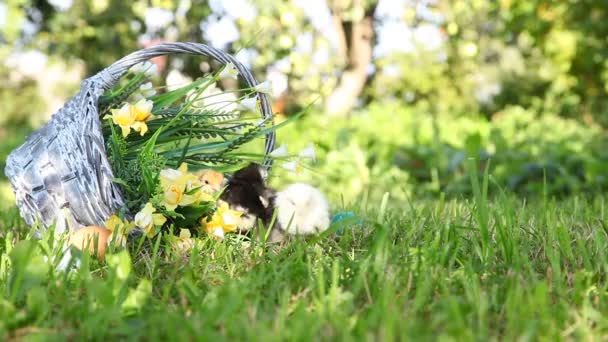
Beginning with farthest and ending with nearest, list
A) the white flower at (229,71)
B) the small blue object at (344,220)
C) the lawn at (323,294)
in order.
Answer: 1. the white flower at (229,71)
2. the small blue object at (344,220)
3. the lawn at (323,294)

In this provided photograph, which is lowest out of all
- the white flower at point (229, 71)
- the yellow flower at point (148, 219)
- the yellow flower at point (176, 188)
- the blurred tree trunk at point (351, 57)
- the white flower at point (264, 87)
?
the yellow flower at point (148, 219)

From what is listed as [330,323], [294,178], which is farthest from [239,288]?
[294,178]

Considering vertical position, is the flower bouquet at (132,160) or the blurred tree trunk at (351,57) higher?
the blurred tree trunk at (351,57)

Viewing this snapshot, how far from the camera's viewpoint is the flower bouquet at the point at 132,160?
163 centimetres

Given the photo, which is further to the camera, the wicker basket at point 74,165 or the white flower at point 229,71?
the white flower at point 229,71

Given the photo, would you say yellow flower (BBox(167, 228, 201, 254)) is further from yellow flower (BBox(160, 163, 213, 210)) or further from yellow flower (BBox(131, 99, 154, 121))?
yellow flower (BBox(131, 99, 154, 121))

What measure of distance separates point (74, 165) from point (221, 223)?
0.43 metres

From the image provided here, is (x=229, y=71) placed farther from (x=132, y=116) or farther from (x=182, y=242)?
(x=182, y=242)

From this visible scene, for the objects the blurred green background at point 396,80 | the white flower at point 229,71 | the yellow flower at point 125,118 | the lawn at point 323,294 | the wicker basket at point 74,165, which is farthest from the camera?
the blurred green background at point 396,80

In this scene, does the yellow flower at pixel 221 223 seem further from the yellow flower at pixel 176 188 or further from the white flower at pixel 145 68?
the white flower at pixel 145 68

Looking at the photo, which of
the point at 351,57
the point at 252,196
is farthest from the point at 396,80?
the point at 252,196

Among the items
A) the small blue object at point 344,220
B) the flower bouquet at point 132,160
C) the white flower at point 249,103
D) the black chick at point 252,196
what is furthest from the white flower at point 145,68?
the small blue object at point 344,220

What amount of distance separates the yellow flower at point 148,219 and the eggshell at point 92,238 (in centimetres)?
9

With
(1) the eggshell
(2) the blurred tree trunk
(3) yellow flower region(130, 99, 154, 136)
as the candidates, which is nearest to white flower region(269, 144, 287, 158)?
(3) yellow flower region(130, 99, 154, 136)
